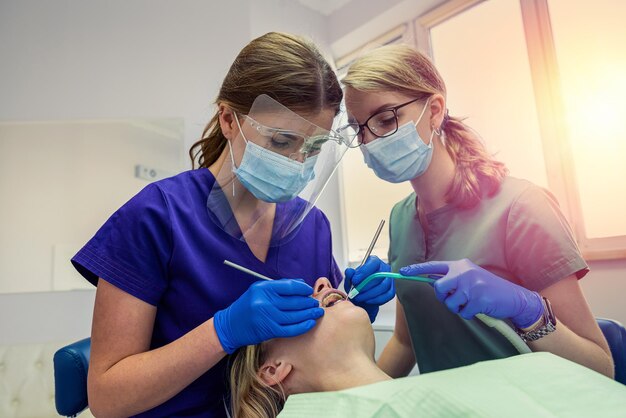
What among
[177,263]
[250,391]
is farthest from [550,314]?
[177,263]

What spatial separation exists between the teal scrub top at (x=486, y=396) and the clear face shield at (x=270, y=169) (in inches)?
18.8

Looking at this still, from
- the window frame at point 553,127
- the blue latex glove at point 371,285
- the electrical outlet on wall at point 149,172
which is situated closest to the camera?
the blue latex glove at point 371,285

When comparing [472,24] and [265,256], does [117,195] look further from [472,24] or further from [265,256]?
[472,24]

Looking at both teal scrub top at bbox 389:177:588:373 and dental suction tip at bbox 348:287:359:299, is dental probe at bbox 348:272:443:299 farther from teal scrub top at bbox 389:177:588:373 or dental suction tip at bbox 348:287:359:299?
teal scrub top at bbox 389:177:588:373

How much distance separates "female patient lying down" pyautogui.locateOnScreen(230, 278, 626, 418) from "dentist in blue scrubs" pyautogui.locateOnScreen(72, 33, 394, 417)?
86 millimetres

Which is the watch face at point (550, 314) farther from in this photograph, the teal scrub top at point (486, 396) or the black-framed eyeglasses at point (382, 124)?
the black-framed eyeglasses at point (382, 124)

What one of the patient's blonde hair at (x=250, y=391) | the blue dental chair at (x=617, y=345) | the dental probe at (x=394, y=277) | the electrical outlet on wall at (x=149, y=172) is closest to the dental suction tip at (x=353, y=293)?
the dental probe at (x=394, y=277)

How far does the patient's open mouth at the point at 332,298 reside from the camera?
1034mm

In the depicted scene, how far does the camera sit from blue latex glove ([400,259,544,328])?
2.88 ft

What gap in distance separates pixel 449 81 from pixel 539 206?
1.89 meters

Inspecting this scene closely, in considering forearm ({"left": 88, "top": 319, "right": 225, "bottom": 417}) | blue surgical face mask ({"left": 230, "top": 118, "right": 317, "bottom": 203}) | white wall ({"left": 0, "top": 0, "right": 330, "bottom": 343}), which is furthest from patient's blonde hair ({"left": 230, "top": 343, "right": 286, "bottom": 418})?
white wall ({"left": 0, "top": 0, "right": 330, "bottom": 343})

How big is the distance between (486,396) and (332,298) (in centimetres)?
50

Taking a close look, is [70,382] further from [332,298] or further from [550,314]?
[550,314]

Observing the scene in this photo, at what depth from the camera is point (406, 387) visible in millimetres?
624
